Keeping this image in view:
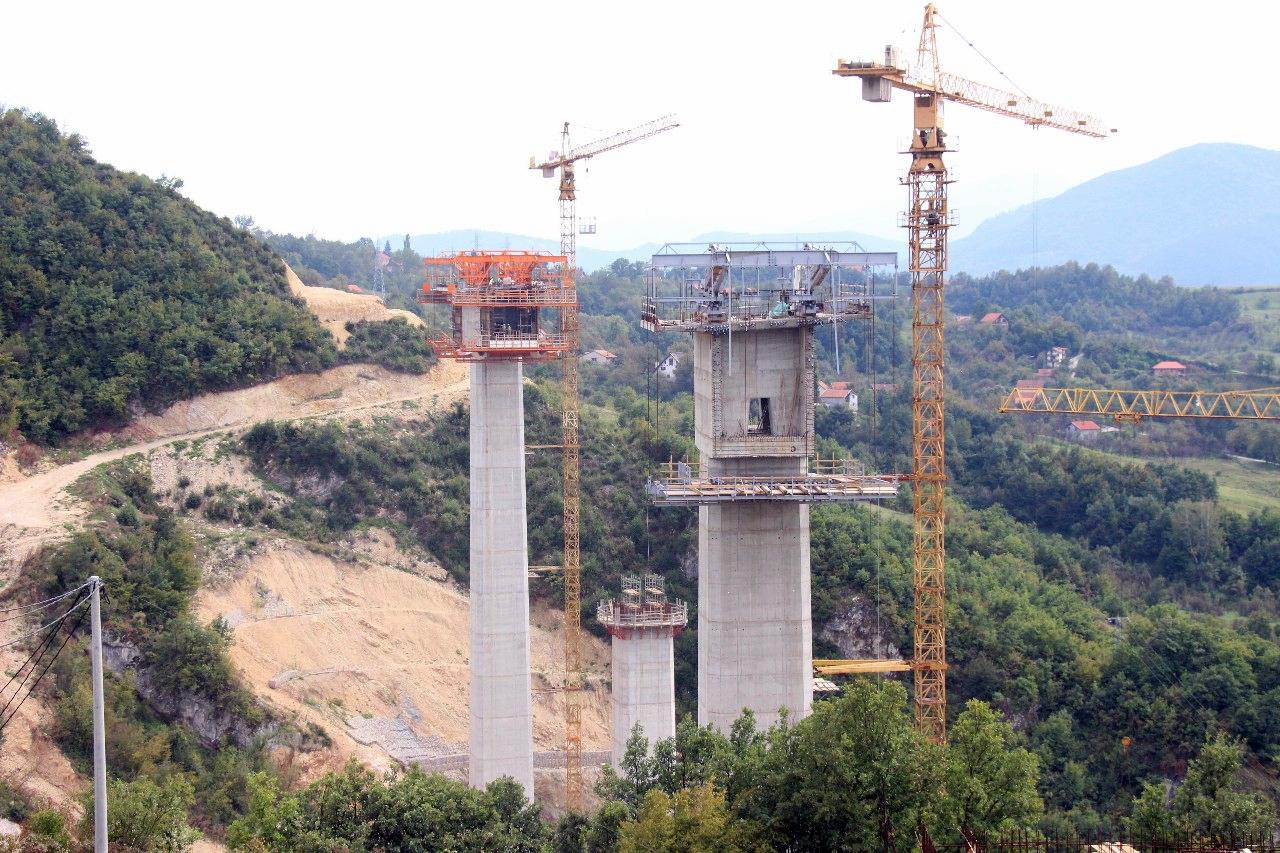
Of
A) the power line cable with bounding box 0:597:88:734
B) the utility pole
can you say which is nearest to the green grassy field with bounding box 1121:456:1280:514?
the power line cable with bounding box 0:597:88:734

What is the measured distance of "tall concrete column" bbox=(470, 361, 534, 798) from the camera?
5031 centimetres

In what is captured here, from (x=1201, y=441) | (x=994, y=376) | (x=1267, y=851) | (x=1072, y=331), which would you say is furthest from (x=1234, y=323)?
(x=1267, y=851)

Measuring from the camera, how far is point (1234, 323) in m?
148

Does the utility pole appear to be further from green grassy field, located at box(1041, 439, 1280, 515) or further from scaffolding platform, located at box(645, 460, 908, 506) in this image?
green grassy field, located at box(1041, 439, 1280, 515)

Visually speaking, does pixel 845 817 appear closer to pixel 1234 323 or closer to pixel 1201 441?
pixel 1201 441

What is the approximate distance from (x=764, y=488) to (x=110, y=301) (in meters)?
47.8

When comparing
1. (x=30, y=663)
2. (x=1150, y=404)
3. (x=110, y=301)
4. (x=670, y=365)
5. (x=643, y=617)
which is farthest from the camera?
(x=670, y=365)

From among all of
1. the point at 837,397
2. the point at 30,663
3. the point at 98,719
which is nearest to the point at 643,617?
the point at 30,663

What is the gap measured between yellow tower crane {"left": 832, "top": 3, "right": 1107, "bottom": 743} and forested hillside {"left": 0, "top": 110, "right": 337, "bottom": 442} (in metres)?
40.9

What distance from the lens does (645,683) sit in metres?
49.3

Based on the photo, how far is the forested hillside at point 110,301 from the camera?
232 feet

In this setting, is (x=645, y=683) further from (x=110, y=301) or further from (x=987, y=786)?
(x=110, y=301)

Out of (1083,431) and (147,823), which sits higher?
(1083,431)

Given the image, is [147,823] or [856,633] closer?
[147,823]
